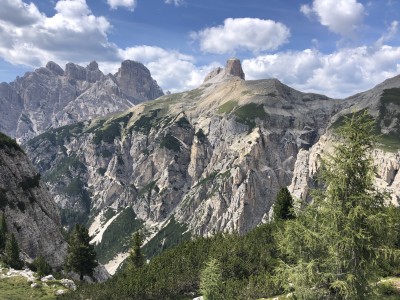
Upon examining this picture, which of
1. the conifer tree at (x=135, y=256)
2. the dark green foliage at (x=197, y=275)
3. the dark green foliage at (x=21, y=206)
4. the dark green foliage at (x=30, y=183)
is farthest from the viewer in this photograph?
the dark green foliage at (x=30, y=183)

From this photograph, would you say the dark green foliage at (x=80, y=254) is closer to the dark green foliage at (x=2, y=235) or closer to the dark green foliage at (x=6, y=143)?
the dark green foliage at (x=2, y=235)

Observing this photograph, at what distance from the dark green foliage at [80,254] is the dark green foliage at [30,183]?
3591 centimetres

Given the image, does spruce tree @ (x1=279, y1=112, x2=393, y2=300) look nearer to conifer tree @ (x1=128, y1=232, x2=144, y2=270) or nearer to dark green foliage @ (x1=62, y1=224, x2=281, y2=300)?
dark green foliage @ (x1=62, y1=224, x2=281, y2=300)

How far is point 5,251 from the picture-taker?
247 feet

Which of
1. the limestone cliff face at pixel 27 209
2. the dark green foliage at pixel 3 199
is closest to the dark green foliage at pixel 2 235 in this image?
the limestone cliff face at pixel 27 209

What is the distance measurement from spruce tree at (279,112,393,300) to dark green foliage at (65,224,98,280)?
6498 centimetres

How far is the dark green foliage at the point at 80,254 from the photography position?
79812 millimetres

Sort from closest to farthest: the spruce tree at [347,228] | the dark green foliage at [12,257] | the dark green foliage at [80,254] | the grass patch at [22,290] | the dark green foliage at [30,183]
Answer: the spruce tree at [347,228] < the grass patch at [22,290] < the dark green foliage at [12,257] < the dark green foliage at [80,254] < the dark green foliage at [30,183]

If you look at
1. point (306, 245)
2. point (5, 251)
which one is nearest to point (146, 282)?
point (306, 245)

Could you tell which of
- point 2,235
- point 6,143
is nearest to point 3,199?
point 2,235

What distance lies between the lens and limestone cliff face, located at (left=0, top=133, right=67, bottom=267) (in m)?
95.5

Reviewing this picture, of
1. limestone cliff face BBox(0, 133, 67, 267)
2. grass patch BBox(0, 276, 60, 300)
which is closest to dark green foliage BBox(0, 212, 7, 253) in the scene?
limestone cliff face BBox(0, 133, 67, 267)

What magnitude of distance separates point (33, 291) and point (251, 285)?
1276 inches

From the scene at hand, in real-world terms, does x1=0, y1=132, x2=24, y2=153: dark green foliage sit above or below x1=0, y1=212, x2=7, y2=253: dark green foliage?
above
